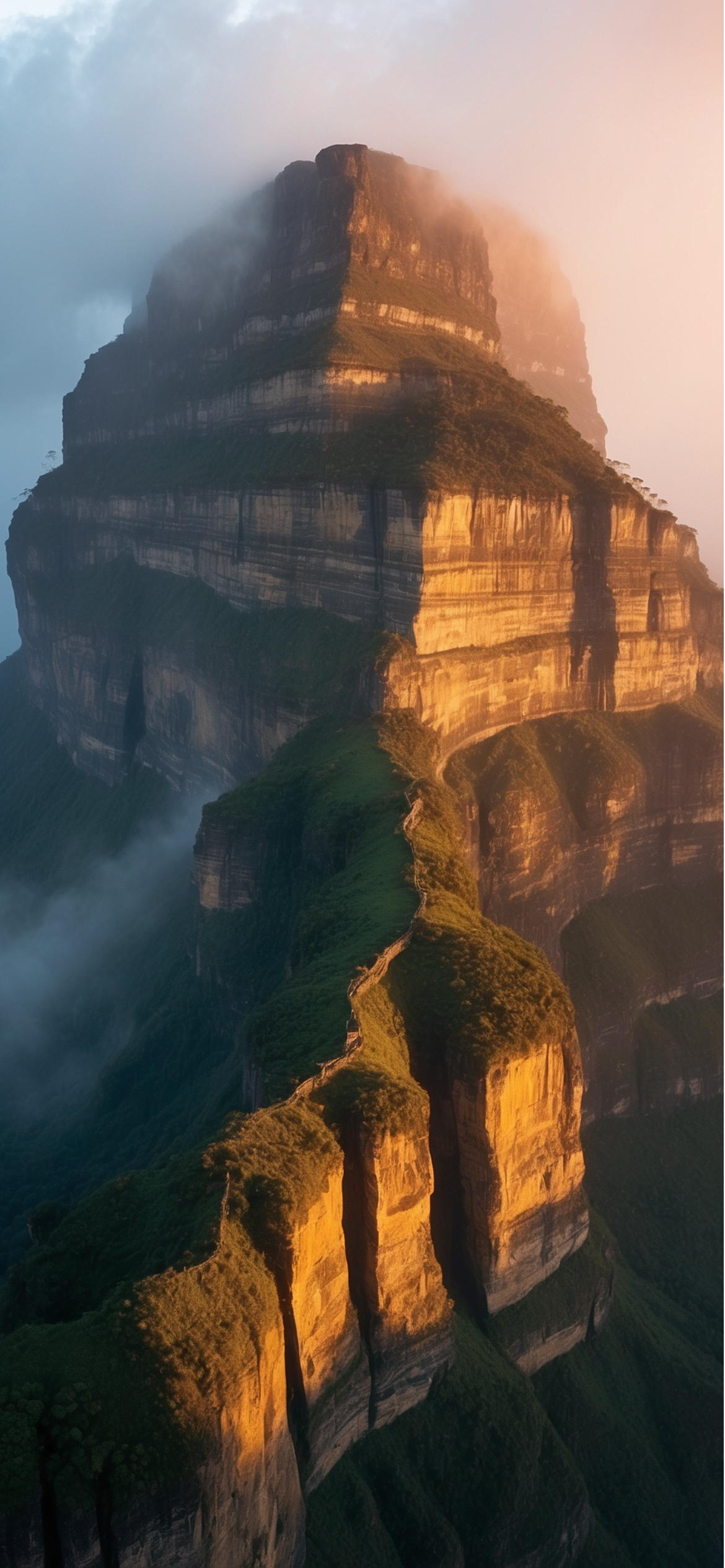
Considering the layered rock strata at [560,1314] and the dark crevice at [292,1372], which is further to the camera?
the layered rock strata at [560,1314]

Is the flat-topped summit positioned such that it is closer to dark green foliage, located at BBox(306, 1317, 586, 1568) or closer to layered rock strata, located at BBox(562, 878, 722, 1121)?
layered rock strata, located at BBox(562, 878, 722, 1121)

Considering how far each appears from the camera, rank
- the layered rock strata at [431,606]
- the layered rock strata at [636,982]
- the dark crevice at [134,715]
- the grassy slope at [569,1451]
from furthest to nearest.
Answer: the dark crevice at [134,715] < the layered rock strata at [636,982] < the layered rock strata at [431,606] < the grassy slope at [569,1451]

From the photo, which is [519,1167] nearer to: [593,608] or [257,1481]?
[257,1481]

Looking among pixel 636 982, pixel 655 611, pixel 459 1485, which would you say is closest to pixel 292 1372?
pixel 459 1485

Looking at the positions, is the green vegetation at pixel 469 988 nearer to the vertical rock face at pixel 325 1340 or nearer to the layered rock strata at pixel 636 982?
the vertical rock face at pixel 325 1340

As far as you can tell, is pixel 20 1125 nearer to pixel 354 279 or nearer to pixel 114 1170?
pixel 114 1170

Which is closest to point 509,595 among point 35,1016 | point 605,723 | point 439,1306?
point 605,723

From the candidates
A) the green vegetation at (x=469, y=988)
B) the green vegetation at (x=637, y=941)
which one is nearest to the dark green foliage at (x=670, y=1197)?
the green vegetation at (x=637, y=941)
